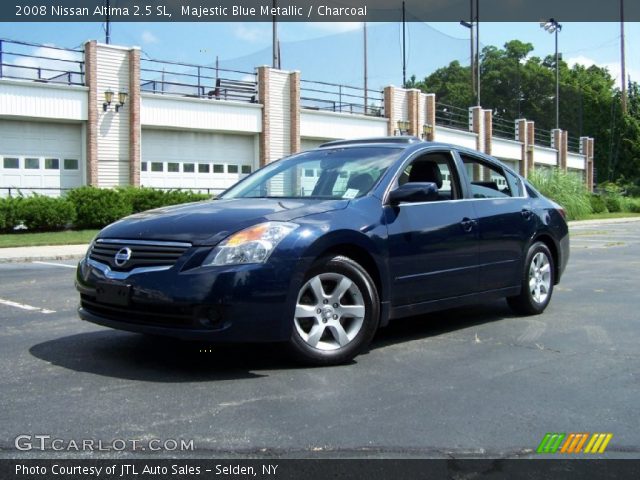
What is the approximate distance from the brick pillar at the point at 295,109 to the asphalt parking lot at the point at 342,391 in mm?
28134

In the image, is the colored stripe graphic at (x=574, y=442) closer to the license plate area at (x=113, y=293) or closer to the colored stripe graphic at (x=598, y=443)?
the colored stripe graphic at (x=598, y=443)

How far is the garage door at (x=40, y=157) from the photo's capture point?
26.0 meters

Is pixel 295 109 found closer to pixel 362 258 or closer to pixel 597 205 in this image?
pixel 597 205

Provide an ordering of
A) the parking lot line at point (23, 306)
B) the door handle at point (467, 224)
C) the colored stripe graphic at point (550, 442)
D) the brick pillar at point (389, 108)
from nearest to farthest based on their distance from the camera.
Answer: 1. the colored stripe graphic at point (550, 442)
2. the door handle at point (467, 224)
3. the parking lot line at point (23, 306)
4. the brick pillar at point (389, 108)

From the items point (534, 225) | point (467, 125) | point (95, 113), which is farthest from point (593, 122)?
point (534, 225)

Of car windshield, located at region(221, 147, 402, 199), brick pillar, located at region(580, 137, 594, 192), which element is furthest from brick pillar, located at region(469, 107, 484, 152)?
car windshield, located at region(221, 147, 402, 199)

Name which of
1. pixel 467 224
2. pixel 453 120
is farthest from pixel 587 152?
pixel 467 224

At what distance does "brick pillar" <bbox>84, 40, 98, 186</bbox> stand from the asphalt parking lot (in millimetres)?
22011

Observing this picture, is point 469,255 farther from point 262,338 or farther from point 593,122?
point 593,122

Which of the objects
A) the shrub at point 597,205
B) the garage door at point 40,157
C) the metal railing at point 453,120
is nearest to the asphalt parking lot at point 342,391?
the garage door at point 40,157

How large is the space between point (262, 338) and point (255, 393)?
42 centimetres

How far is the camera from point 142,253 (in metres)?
4.62
